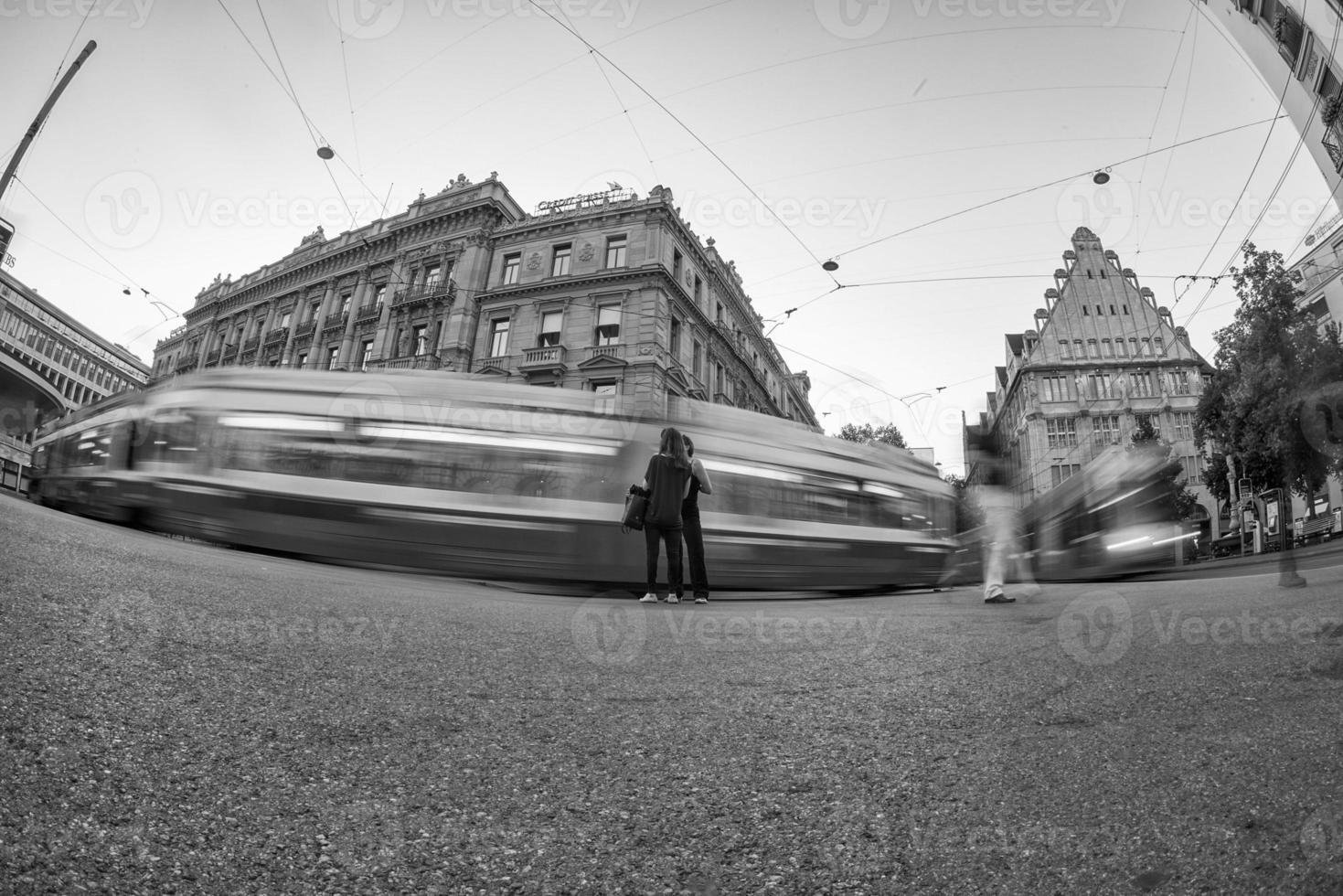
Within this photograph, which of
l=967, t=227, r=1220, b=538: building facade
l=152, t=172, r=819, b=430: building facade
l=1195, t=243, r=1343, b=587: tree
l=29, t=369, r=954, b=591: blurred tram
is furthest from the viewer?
l=152, t=172, r=819, b=430: building facade

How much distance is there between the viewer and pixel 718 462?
5801 mm

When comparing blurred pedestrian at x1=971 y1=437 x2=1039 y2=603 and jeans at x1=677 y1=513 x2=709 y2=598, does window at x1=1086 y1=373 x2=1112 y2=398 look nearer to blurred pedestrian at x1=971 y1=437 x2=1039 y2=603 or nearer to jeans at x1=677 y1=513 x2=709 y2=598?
blurred pedestrian at x1=971 y1=437 x2=1039 y2=603

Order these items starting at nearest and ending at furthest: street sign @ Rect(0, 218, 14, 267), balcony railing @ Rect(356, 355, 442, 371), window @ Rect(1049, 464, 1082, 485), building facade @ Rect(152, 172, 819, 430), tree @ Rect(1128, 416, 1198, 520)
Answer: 1. street sign @ Rect(0, 218, 14, 267)
2. tree @ Rect(1128, 416, 1198, 520)
3. window @ Rect(1049, 464, 1082, 485)
4. balcony railing @ Rect(356, 355, 442, 371)
5. building facade @ Rect(152, 172, 819, 430)

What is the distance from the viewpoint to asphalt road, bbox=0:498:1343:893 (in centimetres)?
95

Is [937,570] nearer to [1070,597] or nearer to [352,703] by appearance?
[1070,597]

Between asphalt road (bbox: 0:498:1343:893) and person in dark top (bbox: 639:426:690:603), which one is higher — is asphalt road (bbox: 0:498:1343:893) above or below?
below

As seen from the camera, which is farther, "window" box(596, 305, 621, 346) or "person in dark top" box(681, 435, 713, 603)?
"window" box(596, 305, 621, 346)

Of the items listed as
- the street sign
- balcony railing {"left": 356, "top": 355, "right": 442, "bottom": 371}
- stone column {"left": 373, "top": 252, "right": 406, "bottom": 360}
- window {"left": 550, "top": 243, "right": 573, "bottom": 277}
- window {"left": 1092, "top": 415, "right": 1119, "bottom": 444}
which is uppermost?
window {"left": 550, "top": 243, "right": 573, "bottom": 277}

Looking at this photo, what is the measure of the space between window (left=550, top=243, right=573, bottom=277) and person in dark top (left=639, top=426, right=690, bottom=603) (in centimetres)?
1840

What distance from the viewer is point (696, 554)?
4.16 meters

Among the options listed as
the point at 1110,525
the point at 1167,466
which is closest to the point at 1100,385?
the point at 1167,466

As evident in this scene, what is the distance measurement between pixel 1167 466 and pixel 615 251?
58.0 feet

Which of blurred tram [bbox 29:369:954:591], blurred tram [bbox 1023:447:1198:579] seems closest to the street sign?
blurred tram [bbox 29:369:954:591]

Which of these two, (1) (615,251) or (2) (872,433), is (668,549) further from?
(2) (872,433)
